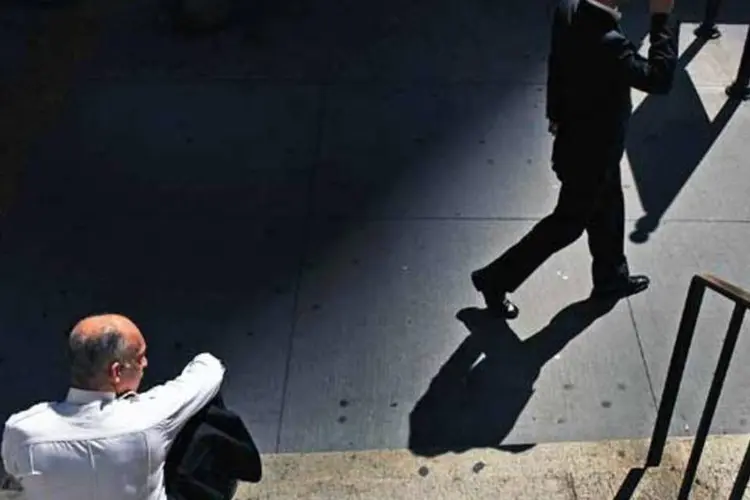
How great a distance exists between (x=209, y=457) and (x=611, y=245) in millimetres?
2531

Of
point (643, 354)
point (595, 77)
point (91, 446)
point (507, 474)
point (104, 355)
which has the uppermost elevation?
point (595, 77)

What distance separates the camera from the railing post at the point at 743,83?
648 cm

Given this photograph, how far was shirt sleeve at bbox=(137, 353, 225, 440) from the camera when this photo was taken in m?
2.86

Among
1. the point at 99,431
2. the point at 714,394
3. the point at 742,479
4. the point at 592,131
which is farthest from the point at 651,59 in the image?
the point at 99,431

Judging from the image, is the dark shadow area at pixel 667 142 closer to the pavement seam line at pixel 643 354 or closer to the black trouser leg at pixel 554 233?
the pavement seam line at pixel 643 354

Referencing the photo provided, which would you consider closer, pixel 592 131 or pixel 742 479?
pixel 742 479

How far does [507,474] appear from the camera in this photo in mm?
4258

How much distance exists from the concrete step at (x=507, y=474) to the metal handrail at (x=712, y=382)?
0.12 meters

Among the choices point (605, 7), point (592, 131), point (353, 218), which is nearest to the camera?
point (605, 7)

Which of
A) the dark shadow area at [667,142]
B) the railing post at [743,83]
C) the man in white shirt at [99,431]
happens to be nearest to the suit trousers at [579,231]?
the dark shadow area at [667,142]

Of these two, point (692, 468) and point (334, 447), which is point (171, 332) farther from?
point (692, 468)

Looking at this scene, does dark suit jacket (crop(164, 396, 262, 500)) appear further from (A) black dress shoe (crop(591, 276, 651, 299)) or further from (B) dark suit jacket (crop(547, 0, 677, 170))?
(A) black dress shoe (crop(591, 276, 651, 299))

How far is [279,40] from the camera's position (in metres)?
7.42

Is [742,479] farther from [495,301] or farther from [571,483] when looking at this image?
[495,301]
